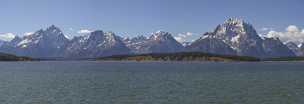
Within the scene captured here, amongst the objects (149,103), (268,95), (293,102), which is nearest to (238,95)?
(268,95)

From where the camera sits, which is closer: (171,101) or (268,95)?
(171,101)

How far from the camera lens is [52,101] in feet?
243

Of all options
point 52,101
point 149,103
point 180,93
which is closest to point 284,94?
point 180,93

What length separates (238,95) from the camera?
82.9 meters

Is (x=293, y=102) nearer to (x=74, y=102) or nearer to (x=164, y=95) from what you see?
(x=164, y=95)

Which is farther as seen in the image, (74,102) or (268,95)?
(268,95)

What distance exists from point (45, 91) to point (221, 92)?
33.0 metres

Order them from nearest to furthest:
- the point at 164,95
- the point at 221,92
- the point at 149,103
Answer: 1. the point at 149,103
2. the point at 164,95
3. the point at 221,92

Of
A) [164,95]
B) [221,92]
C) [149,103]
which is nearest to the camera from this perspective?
[149,103]

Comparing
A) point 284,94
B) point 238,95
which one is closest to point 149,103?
point 238,95

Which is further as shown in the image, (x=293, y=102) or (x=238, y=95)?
(x=238, y=95)

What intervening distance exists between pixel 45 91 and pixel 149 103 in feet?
89.6

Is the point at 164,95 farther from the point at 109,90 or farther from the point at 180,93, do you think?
the point at 109,90

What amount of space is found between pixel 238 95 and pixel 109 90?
2532 cm
